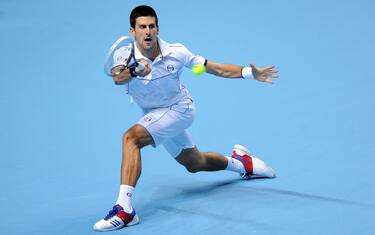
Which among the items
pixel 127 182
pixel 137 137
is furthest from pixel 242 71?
pixel 127 182

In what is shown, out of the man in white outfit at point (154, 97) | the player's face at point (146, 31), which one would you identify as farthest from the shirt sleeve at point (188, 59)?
the player's face at point (146, 31)

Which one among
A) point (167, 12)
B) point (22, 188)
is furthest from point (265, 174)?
point (167, 12)

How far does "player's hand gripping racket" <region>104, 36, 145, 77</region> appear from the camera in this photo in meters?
6.30

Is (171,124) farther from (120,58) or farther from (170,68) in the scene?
(120,58)

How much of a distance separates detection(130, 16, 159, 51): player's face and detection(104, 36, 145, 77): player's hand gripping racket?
0.72 feet

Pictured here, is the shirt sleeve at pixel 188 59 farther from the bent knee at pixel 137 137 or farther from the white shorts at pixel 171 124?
the bent knee at pixel 137 137

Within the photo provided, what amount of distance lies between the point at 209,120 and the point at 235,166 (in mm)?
1919

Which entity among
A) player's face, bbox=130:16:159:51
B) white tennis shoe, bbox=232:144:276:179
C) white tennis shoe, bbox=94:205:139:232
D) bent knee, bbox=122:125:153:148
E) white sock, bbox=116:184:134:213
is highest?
player's face, bbox=130:16:159:51

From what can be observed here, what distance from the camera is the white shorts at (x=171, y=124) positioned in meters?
6.81

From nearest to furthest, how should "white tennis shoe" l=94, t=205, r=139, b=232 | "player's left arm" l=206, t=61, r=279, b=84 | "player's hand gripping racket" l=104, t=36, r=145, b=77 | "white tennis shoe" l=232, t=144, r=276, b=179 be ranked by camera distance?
"player's hand gripping racket" l=104, t=36, r=145, b=77 < "white tennis shoe" l=94, t=205, r=139, b=232 < "player's left arm" l=206, t=61, r=279, b=84 < "white tennis shoe" l=232, t=144, r=276, b=179

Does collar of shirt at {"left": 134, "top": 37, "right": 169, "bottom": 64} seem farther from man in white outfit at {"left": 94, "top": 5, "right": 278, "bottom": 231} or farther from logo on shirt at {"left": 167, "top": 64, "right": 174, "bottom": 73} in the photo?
logo on shirt at {"left": 167, "top": 64, "right": 174, "bottom": 73}

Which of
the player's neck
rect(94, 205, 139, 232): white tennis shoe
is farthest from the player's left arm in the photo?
rect(94, 205, 139, 232): white tennis shoe

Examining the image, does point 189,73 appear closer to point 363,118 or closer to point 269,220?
point 363,118

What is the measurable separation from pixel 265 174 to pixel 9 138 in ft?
11.2
